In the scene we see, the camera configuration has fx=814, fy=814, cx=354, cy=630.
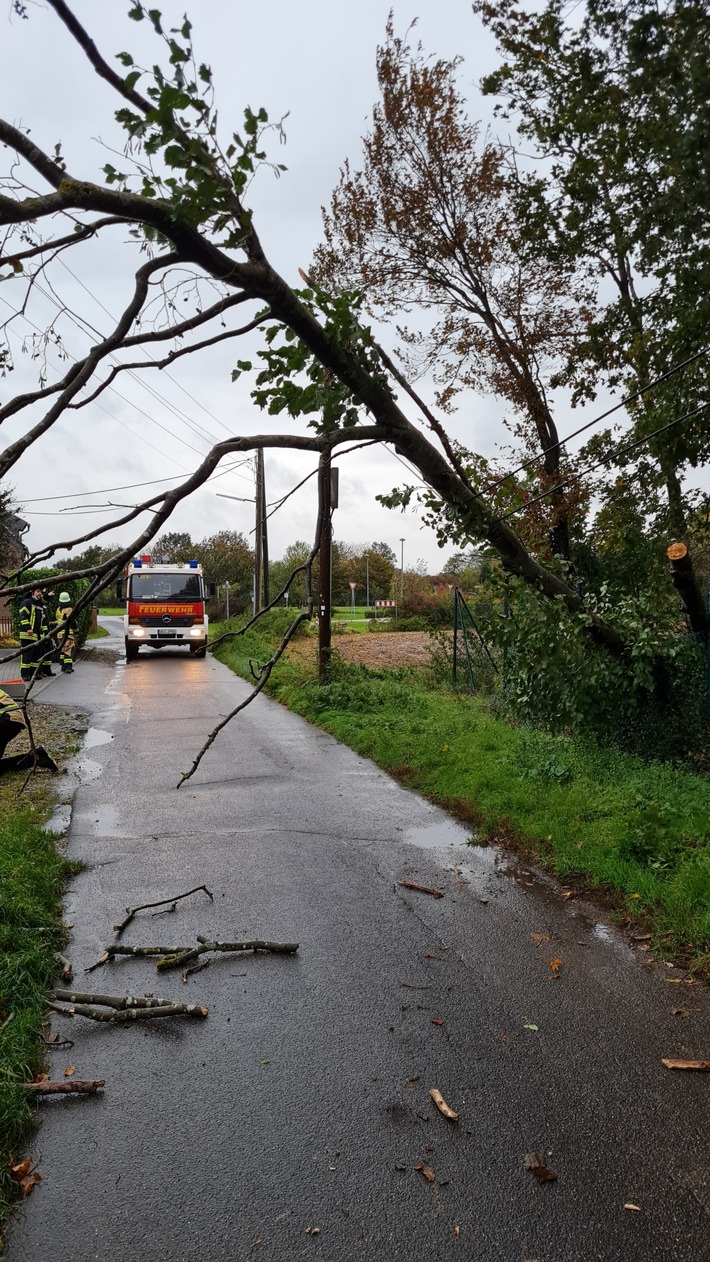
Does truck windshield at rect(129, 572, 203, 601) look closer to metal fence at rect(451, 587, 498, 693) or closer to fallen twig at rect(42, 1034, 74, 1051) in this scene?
metal fence at rect(451, 587, 498, 693)

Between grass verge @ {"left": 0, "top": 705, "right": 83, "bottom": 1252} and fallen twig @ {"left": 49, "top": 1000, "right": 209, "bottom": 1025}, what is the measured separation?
0.42ft

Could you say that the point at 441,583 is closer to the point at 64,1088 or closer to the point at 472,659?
the point at 472,659

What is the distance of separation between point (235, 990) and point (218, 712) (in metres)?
9.15

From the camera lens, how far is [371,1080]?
10.4 ft

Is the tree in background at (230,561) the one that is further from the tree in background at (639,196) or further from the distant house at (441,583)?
the tree in background at (639,196)

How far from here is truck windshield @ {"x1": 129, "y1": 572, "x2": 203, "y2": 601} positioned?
23.5 meters

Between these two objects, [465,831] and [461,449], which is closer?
[465,831]

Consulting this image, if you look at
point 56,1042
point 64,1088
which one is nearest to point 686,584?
point 56,1042

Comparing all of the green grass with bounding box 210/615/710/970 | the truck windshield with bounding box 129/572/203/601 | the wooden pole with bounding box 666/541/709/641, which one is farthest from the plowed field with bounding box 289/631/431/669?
the wooden pole with bounding box 666/541/709/641

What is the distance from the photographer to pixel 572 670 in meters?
7.88

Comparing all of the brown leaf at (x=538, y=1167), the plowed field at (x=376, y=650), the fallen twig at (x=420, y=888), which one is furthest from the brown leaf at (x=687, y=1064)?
the plowed field at (x=376, y=650)

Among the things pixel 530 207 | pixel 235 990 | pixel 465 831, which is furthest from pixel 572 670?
pixel 530 207

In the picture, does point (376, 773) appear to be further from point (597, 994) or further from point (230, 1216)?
point (230, 1216)

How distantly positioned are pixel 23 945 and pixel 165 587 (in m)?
20.1
